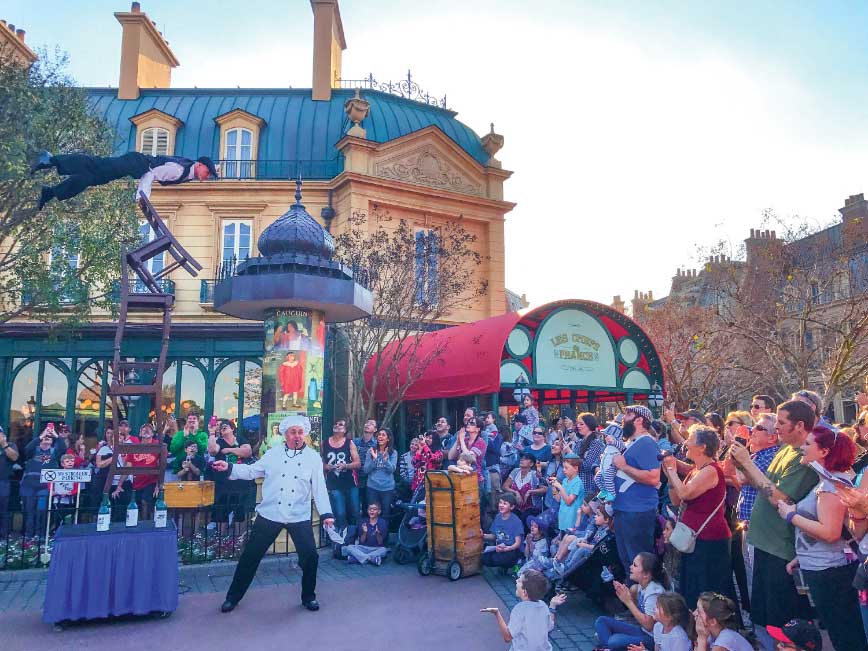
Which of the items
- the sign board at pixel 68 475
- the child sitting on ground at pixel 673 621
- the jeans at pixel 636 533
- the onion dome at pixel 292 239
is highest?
the onion dome at pixel 292 239

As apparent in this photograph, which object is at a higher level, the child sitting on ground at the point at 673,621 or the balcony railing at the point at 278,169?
the balcony railing at the point at 278,169

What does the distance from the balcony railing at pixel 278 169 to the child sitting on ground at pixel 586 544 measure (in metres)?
15.6

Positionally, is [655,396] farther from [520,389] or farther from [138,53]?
[138,53]

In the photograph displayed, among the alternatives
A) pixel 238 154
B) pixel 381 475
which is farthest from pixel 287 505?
pixel 238 154

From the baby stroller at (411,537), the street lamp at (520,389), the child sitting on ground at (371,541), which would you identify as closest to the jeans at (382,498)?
the child sitting on ground at (371,541)

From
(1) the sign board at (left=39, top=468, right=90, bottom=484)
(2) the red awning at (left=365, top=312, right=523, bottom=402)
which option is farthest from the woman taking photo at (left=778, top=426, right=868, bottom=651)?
(2) the red awning at (left=365, top=312, right=523, bottom=402)

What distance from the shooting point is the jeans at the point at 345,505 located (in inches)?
416

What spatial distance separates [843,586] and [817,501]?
569 mm

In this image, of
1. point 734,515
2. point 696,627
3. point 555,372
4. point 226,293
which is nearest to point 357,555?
point 226,293

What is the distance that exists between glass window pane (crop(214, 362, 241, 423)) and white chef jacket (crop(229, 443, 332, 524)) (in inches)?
496

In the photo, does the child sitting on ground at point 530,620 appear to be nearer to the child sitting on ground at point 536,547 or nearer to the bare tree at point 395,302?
the child sitting on ground at point 536,547

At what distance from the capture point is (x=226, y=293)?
10188mm

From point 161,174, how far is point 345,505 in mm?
5535

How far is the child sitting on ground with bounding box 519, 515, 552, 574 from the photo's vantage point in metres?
7.73
